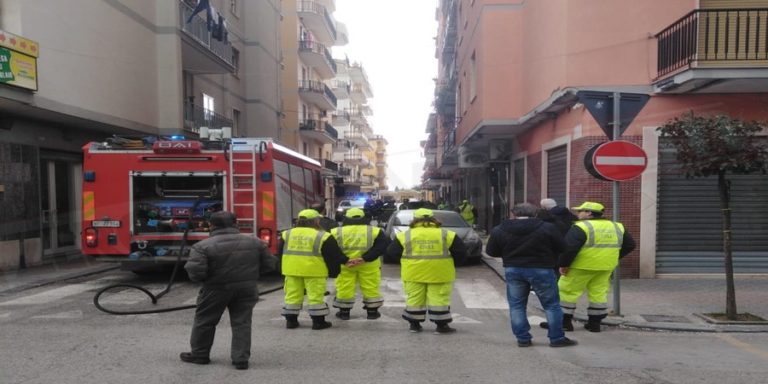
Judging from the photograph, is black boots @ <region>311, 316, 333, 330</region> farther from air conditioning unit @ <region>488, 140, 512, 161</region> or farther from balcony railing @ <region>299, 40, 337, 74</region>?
balcony railing @ <region>299, 40, 337, 74</region>

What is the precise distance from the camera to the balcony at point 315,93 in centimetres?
3766

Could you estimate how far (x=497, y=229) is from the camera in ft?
19.2

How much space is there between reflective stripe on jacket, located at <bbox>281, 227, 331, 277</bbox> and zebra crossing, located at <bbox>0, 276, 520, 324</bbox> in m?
1.29

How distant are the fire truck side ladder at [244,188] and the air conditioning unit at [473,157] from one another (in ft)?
41.7

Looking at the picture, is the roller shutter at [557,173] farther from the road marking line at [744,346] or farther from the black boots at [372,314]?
the black boots at [372,314]

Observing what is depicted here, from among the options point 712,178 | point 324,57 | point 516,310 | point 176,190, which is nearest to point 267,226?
point 176,190

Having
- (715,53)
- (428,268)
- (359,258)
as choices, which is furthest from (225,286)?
(715,53)

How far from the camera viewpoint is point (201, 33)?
18094 millimetres

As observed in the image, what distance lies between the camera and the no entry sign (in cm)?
677

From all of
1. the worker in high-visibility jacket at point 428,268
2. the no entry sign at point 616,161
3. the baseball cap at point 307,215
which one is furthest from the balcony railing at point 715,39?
the baseball cap at point 307,215

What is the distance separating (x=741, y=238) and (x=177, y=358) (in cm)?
992

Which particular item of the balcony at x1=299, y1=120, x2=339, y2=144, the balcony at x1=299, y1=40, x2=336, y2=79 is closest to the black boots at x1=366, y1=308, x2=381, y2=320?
the balcony at x1=299, y1=120, x2=339, y2=144

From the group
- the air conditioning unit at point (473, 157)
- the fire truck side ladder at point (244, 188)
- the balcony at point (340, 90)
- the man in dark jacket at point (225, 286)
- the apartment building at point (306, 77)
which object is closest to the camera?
the man in dark jacket at point (225, 286)

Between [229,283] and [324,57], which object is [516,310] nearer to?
[229,283]
